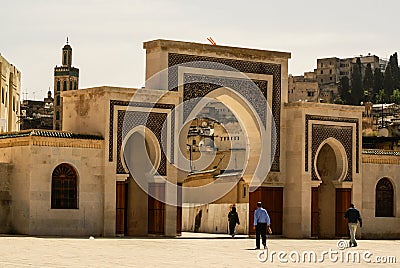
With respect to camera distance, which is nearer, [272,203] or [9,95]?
[272,203]

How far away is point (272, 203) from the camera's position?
2669 cm

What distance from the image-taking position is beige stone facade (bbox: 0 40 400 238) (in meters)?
22.9

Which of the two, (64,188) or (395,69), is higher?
(395,69)

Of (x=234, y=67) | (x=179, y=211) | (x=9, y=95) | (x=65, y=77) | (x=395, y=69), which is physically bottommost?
(x=179, y=211)

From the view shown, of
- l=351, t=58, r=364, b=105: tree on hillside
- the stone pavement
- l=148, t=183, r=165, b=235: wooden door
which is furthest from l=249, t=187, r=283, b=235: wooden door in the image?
l=351, t=58, r=364, b=105: tree on hillside

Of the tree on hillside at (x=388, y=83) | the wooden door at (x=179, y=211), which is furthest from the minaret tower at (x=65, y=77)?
the wooden door at (x=179, y=211)

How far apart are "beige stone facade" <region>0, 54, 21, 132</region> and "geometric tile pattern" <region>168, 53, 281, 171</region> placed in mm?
18459

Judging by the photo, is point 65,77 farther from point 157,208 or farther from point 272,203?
point 157,208

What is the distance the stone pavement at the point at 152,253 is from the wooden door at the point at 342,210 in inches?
208

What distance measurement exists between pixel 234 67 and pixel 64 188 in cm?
648

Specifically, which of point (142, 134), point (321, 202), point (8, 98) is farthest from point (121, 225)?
point (8, 98)

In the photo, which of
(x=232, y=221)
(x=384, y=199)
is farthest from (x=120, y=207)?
(x=384, y=199)

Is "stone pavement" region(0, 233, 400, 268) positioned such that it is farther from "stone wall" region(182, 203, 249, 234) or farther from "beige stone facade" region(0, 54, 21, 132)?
"beige stone facade" region(0, 54, 21, 132)

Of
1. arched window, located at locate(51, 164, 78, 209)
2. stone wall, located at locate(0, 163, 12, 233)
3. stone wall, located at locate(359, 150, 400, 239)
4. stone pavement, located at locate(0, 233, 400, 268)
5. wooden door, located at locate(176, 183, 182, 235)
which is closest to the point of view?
stone pavement, located at locate(0, 233, 400, 268)
